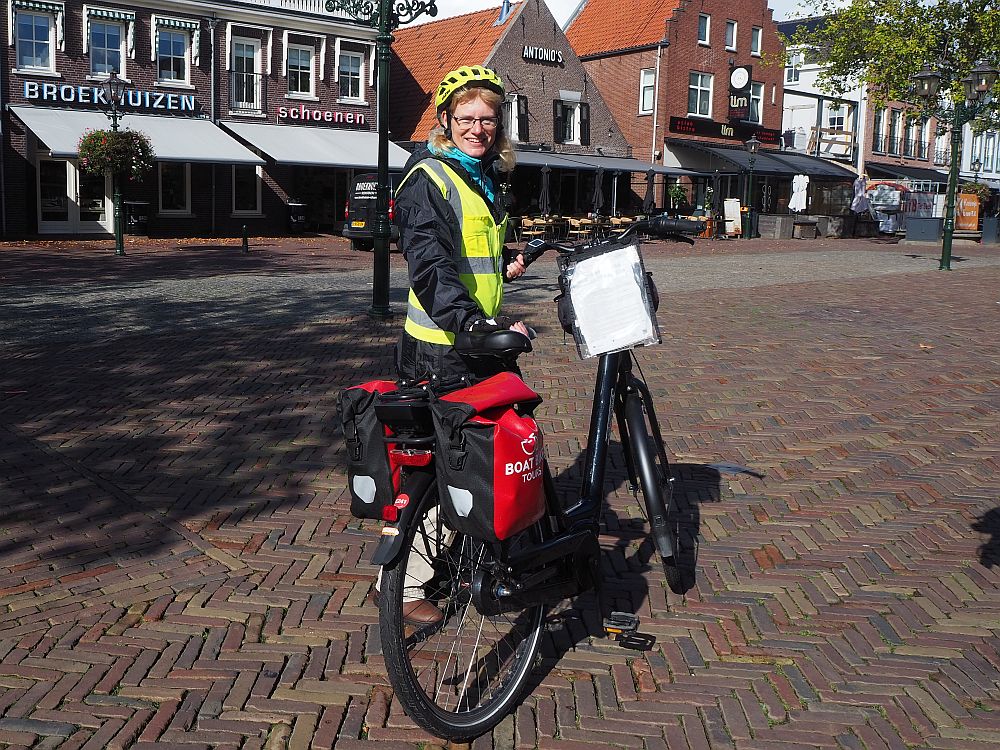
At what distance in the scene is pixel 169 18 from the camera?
26.4 metres

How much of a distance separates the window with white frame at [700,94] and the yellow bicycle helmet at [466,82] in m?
36.9

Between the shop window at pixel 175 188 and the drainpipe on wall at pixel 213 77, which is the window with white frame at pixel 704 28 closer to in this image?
the drainpipe on wall at pixel 213 77

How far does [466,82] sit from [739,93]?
128 feet

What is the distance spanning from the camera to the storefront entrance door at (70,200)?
25.0 m

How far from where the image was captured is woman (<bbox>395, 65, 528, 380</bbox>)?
9.70ft

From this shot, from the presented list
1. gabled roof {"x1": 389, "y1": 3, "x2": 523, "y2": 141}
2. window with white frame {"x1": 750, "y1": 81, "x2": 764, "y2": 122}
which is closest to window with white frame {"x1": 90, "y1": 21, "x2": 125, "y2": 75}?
gabled roof {"x1": 389, "y1": 3, "x2": 523, "y2": 141}

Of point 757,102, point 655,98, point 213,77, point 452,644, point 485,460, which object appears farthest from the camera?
point 757,102

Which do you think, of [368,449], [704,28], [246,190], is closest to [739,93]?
[704,28]

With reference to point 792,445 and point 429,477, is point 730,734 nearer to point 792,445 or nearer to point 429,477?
point 429,477

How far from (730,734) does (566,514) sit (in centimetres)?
79

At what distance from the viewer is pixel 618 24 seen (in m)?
39.5

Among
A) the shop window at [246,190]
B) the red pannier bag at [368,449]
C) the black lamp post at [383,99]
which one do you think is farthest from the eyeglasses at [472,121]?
the shop window at [246,190]

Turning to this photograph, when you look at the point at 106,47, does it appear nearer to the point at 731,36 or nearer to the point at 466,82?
the point at 731,36

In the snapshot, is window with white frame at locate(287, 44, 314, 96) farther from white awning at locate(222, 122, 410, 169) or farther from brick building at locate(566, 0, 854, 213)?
brick building at locate(566, 0, 854, 213)
